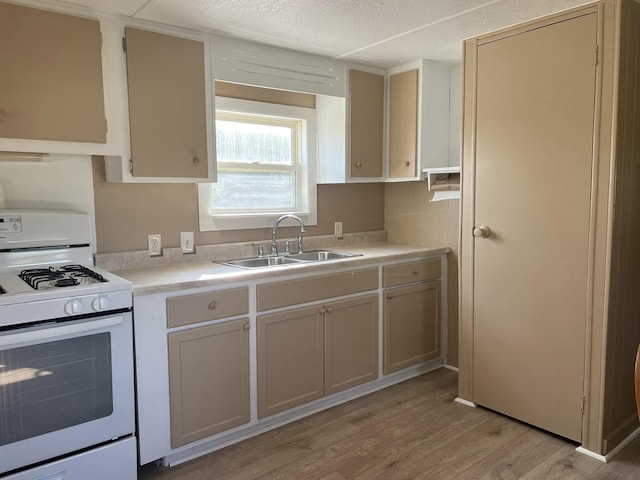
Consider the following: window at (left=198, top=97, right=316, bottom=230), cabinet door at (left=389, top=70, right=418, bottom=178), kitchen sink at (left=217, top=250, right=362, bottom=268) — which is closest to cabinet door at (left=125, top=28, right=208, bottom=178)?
window at (left=198, top=97, right=316, bottom=230)

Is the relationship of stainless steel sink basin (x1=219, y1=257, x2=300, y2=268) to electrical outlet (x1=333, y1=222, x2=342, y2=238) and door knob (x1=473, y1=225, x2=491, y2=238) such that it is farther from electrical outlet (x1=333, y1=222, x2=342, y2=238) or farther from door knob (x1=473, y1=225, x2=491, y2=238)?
door knob (x1=473, y1=225, x2=491, y2=238)

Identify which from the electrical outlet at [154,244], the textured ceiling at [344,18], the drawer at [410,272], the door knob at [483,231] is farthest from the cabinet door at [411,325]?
the textured ceiling at [344,18]

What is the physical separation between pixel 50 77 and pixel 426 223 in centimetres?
243

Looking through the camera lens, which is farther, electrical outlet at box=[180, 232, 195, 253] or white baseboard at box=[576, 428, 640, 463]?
electrical outlet at box=[180, 232, 195, 253]

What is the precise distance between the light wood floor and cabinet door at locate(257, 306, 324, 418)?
0.51 feet

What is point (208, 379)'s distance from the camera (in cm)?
228

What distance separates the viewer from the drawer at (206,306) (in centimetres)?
216

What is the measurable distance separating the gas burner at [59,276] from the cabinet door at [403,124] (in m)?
2.05

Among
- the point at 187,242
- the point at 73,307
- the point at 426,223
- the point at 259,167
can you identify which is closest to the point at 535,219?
the point at 426,223

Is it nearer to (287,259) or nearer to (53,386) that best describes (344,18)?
(287,259)

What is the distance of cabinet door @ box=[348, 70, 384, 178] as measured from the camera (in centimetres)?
324

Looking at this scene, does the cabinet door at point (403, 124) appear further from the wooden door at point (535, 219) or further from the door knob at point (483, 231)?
the door knob at point (483, 231)

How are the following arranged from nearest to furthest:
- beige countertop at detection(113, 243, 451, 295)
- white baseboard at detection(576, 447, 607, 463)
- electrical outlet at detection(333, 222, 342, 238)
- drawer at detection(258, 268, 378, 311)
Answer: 1. beige countertop at detection(113, 243, 451, 295)
2. white baseboard at detection(576, 447, 607, 463)
3. drawer at detection(258, 268, 378, 311)
4. electrical outlet at detection(333, 222, 342, 238)

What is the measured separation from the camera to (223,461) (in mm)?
Result: 2281
